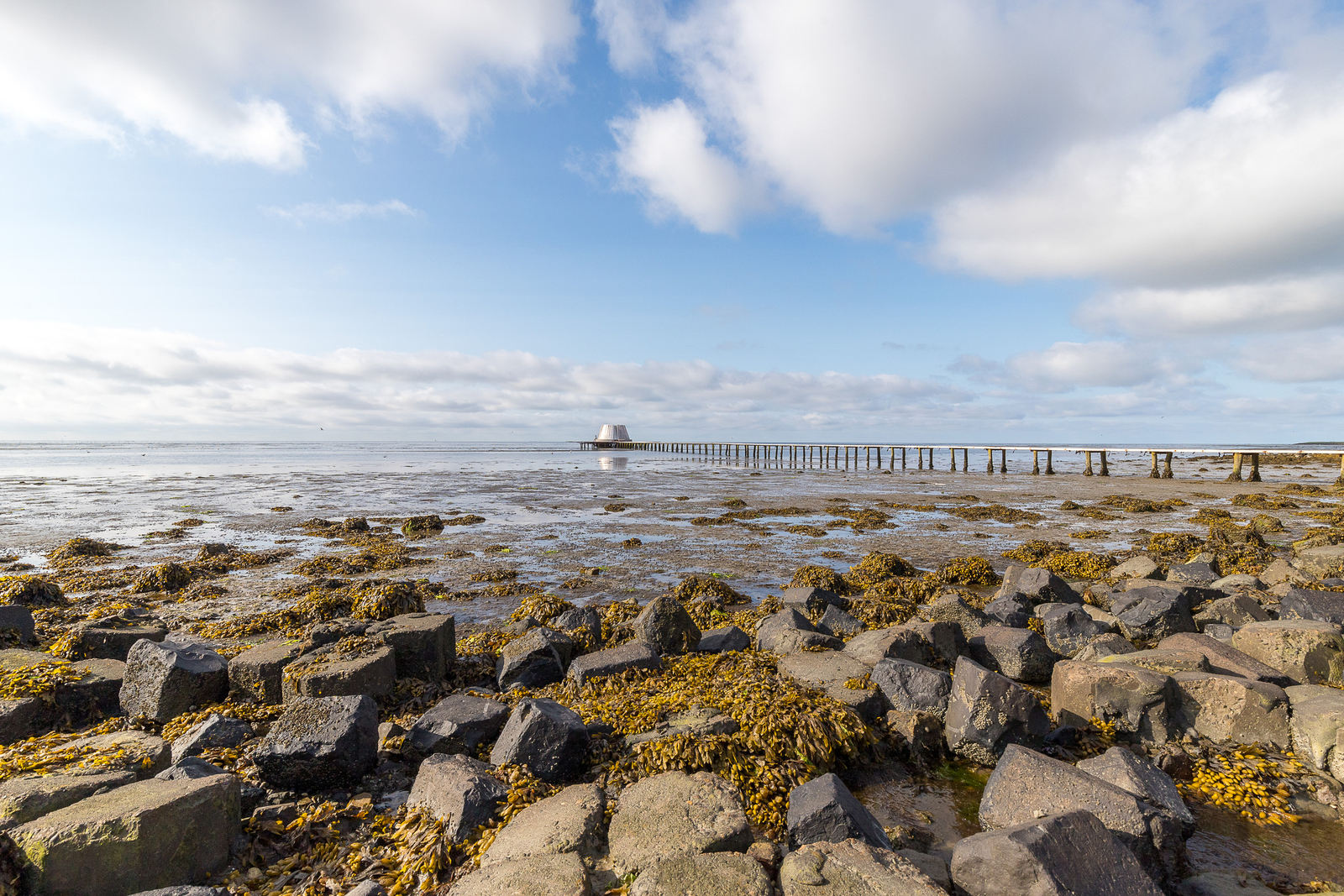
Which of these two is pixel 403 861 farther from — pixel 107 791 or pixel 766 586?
pixel 766 586

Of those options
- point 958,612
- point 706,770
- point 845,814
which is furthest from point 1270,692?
point 706,770

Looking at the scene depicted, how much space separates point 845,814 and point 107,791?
417cm

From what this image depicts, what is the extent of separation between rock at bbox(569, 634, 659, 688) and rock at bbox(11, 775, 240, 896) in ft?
9.67

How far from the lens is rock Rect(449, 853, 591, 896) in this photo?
2.84m

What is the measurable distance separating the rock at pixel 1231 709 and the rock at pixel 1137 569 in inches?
238

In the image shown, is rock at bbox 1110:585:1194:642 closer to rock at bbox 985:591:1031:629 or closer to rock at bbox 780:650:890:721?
rock at bbox 985:591:1031:629

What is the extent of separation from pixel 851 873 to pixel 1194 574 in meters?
10.1

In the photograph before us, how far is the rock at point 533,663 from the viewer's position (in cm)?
613

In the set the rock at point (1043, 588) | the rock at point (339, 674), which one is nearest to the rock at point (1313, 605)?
the rock at point (1043, 588)

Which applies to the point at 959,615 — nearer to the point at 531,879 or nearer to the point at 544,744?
the point at 544,744

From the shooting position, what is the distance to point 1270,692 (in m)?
4.72

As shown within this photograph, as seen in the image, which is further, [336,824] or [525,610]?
[525,610]

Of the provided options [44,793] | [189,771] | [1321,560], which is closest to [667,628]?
[189,771]

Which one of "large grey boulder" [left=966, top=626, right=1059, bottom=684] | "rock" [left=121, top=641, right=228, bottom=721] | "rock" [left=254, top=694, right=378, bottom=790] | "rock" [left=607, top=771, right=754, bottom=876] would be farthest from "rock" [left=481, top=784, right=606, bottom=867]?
"large grey boulder" [left=966, top=626, right=1059, bottom=684]
